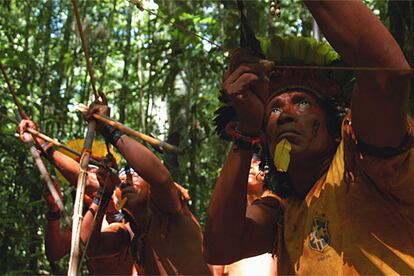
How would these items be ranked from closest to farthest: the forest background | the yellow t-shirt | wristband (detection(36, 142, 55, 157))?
the yellow t-shirt, wristband (detection(36, 142, 55, 157)), the forest background

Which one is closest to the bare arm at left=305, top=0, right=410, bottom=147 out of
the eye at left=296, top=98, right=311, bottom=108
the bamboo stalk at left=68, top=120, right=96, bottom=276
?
the eye at left=296, top=98, right=311, bottom=108

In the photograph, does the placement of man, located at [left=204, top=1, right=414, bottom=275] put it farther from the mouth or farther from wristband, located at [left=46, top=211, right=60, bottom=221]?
wristband, located at [left=46, top=211, right=60, bottom=221]

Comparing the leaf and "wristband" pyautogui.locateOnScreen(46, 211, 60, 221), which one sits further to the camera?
"wristband" pyautogui.locateOnScreen(46, 211, 60, 221)

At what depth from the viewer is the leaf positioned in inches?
83.7

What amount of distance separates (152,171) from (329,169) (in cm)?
146

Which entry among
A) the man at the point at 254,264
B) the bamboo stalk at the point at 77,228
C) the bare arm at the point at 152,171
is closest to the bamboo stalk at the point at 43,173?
the bamboo stalk at the point at 77,228

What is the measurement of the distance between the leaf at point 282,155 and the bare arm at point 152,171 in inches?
53.1

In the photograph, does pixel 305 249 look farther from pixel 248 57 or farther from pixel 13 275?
pixel 13 275

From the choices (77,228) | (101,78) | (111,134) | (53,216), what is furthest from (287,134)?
(101,78)

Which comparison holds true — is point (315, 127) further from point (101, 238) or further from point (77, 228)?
point (101, 238)

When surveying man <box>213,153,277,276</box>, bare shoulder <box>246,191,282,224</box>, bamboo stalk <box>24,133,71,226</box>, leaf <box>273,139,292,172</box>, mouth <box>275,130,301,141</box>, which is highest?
mouth <box>275,130,301,141</box>

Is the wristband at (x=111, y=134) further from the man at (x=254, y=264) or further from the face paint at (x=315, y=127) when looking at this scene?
the face paint at (x=315, y=127)

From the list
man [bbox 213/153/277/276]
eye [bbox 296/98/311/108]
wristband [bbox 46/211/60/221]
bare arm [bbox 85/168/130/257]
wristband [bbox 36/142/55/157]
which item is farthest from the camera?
wristband [bbox 46/211/60/221]

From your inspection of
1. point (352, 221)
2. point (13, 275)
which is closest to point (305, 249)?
point (352, 221)
